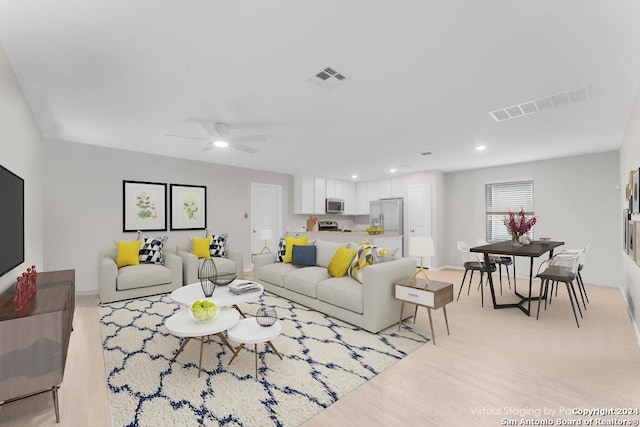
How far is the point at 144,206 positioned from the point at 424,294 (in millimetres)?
4938

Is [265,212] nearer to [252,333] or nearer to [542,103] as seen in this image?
[252,333]

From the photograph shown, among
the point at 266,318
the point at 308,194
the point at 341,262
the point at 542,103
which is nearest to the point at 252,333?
the point at 266,318

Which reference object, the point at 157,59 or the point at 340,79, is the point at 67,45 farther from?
the point at 340,79

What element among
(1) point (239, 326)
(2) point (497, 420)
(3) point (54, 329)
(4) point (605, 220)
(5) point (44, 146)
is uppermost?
(5) point (44, 146)

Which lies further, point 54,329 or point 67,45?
point 67,45

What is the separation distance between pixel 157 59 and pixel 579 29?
2858 mm

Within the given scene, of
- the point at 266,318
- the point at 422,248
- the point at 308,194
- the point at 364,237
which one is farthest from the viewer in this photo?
the point at 308,194

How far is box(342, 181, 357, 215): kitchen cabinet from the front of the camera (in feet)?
28.3

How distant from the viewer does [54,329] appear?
1.85m

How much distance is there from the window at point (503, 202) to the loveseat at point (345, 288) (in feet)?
13.0

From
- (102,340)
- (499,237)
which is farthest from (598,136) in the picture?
(102,340)

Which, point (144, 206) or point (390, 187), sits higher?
point (390, 187)

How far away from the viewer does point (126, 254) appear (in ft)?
14.8

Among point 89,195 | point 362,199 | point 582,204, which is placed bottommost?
point 582,204
